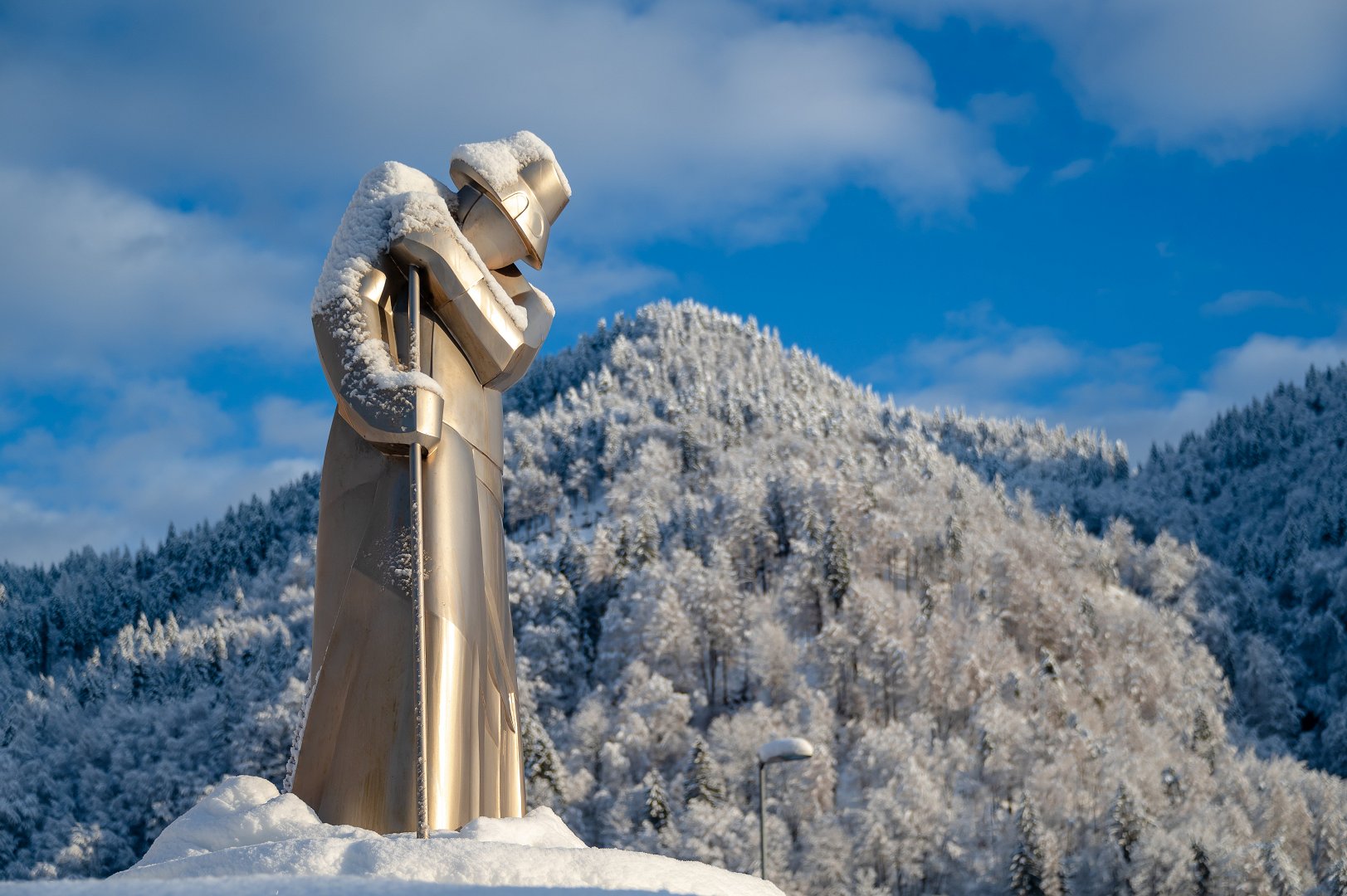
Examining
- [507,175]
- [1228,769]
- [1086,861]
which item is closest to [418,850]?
[507,175]

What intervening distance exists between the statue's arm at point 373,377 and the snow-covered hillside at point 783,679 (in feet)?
146

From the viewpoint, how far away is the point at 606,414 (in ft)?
445

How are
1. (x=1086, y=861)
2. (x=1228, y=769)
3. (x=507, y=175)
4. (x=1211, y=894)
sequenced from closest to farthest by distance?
(x=507, y=175)
(x=1211, y=894)
(x=1086, y=861)
(x=1228, y=769)

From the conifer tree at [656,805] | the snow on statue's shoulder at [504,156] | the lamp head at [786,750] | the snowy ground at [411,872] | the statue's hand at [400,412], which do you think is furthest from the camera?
the conifer tree at [656,805]

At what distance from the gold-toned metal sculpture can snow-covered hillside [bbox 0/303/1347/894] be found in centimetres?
4355

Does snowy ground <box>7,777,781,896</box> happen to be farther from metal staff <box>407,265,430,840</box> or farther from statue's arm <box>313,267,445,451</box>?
statue's arm <box>313,267,445,451</box>

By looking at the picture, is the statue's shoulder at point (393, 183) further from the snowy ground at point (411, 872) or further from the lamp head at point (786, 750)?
the lamp head at point (786, 750)

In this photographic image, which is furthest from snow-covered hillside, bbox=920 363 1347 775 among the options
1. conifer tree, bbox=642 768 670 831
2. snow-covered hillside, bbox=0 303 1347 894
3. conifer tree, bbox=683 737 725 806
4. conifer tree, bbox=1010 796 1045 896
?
conifer tree, bbox=642 768 670 831

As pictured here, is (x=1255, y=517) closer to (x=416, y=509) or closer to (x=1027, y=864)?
(x=1027, y=864)

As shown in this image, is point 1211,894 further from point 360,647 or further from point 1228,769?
point 360,647

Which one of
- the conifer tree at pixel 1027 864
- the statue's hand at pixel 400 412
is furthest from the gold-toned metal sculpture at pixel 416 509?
the conifer tree at pixel 1027 864

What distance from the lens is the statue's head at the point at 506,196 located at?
35.4 feet

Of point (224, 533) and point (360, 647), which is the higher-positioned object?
point (224, 533)

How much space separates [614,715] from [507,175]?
63.5 meters
